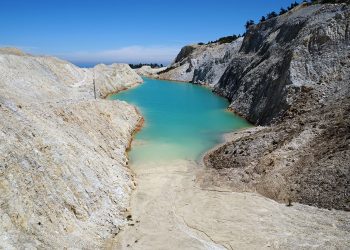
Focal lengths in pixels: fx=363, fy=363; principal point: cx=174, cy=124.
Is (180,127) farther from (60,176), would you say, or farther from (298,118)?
(60,176)

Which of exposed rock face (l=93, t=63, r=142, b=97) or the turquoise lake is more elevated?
exposed rock face (l=93, t=63, r=142, b=97)

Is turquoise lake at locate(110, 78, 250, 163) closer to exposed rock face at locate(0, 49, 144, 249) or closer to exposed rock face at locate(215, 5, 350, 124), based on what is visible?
exposed rock face at locate(0, 49, 144, 249)

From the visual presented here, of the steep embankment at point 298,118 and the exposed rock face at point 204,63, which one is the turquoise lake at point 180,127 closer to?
the steep embankment at point 298,118

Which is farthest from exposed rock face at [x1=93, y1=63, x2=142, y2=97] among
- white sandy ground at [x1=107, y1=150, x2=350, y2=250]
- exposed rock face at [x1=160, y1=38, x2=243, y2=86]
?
white sandy ground at [x1=107, y1=150, x2=350, y2=250]

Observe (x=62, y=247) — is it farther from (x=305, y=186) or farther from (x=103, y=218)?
(x=305, y=186)

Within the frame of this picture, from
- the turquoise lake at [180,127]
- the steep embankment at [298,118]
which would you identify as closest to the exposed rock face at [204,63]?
A: the steep embankment at [298,118]

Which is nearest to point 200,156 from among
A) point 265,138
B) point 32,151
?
point 265,138

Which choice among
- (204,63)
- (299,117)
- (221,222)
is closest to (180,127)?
(299,117)
